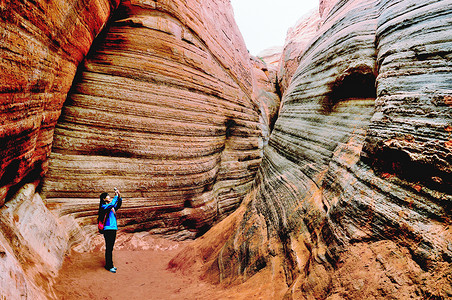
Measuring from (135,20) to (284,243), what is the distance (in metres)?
7.54

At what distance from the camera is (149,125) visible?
6918 millimetres

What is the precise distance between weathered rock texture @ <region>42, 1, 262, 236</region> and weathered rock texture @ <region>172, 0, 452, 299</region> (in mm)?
2405

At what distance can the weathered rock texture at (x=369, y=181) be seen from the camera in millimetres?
2246

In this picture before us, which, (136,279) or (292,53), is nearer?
(136,279)

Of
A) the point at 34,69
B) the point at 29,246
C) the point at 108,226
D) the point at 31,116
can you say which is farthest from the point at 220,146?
the point at 29,246

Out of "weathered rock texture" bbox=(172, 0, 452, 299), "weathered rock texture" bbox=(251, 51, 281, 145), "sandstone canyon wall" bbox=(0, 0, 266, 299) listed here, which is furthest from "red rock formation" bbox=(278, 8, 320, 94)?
"weathered rock texture" bbox=(172, 0, 452, 299)

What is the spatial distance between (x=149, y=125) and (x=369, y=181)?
604 centimetres

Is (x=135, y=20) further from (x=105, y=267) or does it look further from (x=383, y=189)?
(x=383, y=189)

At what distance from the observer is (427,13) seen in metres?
3.53

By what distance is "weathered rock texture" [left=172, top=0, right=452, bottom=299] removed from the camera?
2.25 meters

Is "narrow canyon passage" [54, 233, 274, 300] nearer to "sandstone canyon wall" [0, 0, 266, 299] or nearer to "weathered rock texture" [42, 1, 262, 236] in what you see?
"sandstone canyon wall" [0, 0, 266, 299]

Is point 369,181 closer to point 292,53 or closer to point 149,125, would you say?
point 149,125

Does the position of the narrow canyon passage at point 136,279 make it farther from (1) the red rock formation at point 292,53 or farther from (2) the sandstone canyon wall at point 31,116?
(1) the red rock formation at point 292,53

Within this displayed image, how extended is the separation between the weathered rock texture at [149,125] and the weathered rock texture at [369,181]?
94.7 inches
